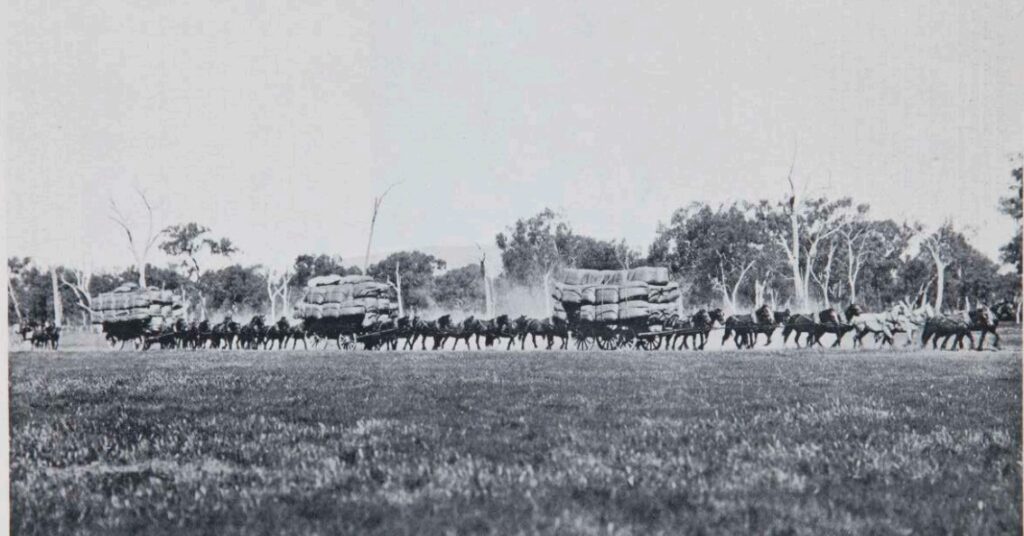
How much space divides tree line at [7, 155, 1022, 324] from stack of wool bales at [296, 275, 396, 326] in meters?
0.69

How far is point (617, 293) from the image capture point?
1927 cm

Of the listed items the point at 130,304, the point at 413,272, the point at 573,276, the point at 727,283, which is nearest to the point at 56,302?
the point at 130,304

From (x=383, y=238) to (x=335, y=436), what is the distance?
14.7 feet

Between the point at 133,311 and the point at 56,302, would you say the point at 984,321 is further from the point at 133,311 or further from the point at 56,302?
the point at 133,311

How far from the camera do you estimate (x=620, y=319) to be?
19.4 meters

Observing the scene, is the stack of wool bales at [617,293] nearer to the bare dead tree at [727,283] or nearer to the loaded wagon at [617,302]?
the loaded wagon at [617,302]

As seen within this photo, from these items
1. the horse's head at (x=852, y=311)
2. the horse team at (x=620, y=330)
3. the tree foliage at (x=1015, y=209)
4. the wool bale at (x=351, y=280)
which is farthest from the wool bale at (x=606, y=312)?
the tree foliage at (x=1015, y=209)

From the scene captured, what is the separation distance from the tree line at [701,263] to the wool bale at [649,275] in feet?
1.17

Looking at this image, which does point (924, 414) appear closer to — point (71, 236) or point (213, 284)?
point (71, 236)

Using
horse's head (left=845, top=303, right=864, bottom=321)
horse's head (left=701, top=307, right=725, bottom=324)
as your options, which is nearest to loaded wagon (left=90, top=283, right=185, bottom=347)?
horse's head (left=701, top=307, right=725, bottom=324)

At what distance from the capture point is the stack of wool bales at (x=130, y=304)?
552 inches

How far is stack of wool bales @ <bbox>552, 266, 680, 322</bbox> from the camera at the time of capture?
740 inches

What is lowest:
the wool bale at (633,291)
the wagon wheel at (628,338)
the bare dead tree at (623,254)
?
the wagon wheel at (628,338)

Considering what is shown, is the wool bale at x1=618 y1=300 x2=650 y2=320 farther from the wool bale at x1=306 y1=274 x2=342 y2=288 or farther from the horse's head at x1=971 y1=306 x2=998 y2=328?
the horse's head at x1=971 y1=306 x2=998 y2=328
